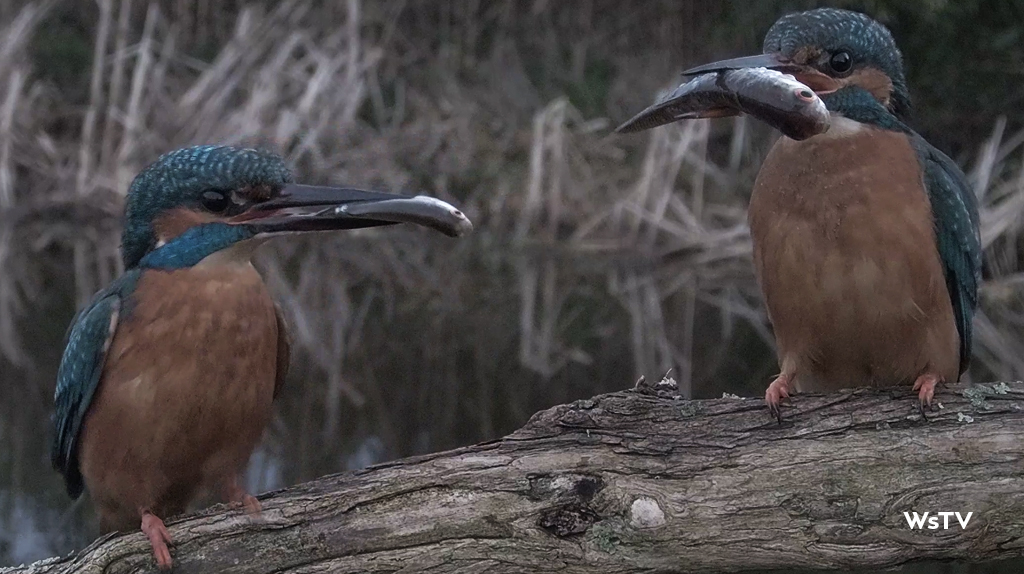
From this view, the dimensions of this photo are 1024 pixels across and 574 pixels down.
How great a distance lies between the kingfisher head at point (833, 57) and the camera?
109 inches

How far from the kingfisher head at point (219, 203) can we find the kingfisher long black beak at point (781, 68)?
734 millimetres

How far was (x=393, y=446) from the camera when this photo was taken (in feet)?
15.3

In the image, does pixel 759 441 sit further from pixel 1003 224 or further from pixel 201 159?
pixel 1003 224

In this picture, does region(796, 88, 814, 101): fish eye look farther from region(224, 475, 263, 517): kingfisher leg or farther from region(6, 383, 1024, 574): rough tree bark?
region(224, 475, 263, 517): kingfisher leg

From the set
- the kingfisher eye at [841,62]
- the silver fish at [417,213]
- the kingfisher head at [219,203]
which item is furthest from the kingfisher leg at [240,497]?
the kingfisher eye at [841,62]

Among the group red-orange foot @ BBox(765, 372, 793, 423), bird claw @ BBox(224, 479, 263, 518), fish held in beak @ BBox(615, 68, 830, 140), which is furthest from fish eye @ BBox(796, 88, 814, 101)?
bird claw @ BBox(224, 479, 263, 518)

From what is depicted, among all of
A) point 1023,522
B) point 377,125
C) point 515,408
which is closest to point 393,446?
point 515,408

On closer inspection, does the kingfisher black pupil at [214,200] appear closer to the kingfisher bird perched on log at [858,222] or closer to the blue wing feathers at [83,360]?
the blue wing feathers at [83,360]

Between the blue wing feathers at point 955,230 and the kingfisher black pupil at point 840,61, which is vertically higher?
the kingfisher black pupil at point 840,61

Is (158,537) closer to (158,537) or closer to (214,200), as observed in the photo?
(158,537)

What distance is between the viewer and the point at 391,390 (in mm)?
5359

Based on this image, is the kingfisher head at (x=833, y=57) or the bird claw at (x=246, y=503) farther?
the kingfisher head at (x=833, y=57)

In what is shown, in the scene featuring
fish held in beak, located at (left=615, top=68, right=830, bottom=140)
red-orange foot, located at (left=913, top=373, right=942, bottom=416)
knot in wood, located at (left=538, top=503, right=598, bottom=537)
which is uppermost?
fish held in beak, located at (left=615, top=68, right=830, bottom=140)

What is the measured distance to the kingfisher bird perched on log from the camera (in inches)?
110
